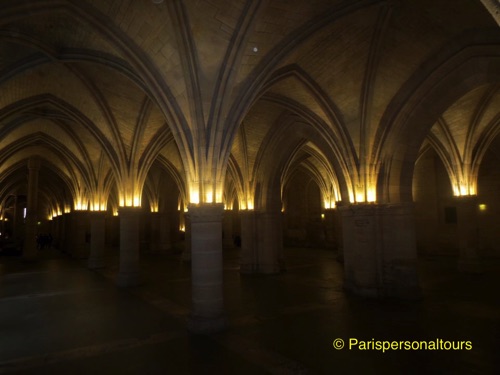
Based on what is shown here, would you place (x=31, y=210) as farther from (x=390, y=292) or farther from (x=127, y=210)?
(x=390, y=292)

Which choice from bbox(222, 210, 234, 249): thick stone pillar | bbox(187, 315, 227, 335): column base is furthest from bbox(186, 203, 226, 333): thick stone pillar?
bbox(222, 210, 234, 249): thick stone pillar

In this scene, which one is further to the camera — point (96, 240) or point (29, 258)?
point (29, 258)

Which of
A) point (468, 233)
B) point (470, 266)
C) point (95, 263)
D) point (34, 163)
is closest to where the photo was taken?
point (470, 266)

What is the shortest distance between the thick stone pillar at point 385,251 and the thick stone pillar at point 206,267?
506 centimetres

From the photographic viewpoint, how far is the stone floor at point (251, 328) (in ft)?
18.8

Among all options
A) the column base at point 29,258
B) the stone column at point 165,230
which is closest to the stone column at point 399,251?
the stone column at point 165,230

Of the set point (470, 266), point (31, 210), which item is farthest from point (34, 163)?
point (470, 266)

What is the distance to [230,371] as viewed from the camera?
5.51 meters

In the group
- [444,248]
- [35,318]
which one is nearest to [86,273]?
[35,318]

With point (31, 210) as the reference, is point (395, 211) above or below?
below

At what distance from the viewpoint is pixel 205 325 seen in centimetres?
752

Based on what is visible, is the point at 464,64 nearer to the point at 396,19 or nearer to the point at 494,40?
the point at 494,40

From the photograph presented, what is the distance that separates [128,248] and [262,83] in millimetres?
8480

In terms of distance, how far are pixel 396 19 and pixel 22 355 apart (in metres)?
10.9
